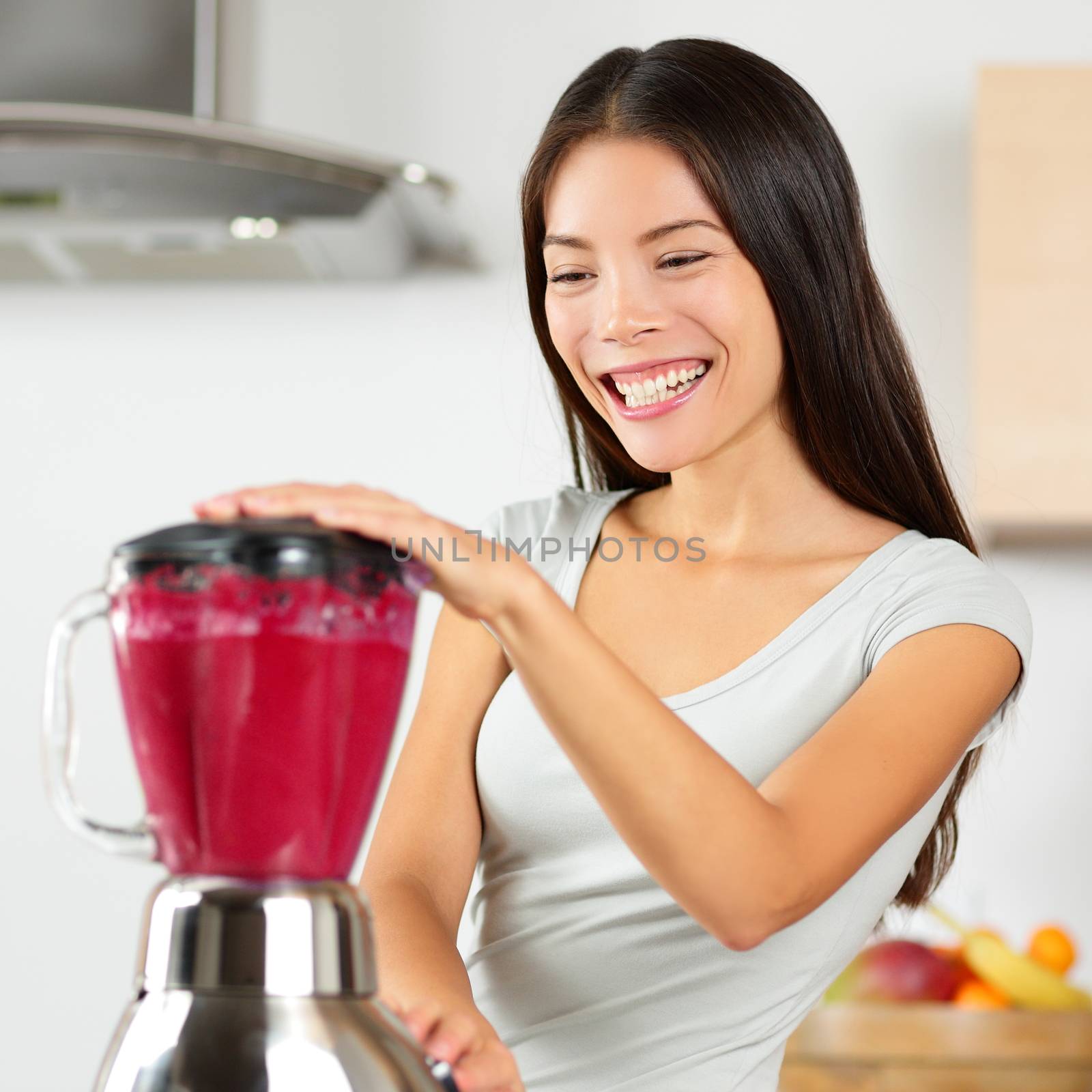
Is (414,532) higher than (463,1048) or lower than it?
higher

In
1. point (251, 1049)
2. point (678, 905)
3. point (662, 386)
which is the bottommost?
point (678, 905)

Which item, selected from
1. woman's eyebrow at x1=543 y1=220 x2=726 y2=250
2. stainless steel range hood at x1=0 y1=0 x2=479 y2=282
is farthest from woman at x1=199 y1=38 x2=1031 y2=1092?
stainless steel range hood at x1=0 y1=0 x2=479 y2=282

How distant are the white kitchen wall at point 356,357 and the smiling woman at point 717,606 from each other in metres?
0.95

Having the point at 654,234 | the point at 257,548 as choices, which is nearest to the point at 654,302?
the point at 654,234

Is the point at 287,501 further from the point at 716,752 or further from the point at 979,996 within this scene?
the point at 979,996

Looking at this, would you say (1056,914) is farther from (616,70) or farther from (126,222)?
(126,222)

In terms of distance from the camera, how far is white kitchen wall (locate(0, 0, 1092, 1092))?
6.50 ft

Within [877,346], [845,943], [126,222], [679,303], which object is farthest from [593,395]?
[126,222]

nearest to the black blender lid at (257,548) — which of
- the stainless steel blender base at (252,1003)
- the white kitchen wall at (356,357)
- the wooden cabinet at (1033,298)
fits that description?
the stainless steel blender base at (252,1003)

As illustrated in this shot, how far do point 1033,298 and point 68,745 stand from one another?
1516 millimetres

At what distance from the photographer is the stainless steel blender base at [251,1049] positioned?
1.51 ft

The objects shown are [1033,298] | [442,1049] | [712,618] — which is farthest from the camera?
[1033,298]

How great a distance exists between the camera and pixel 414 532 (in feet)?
1.65

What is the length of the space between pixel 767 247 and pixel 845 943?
49 centimetres
